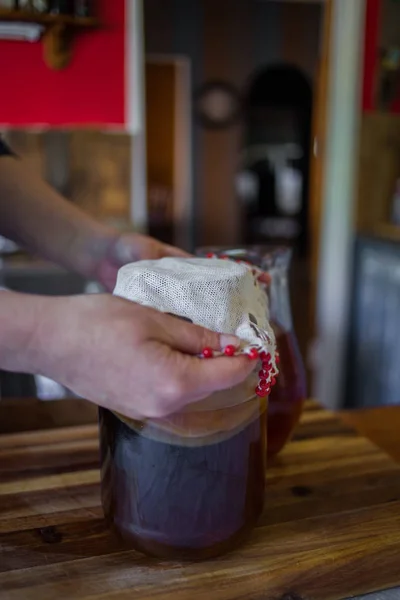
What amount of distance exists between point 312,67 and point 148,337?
5.19 m

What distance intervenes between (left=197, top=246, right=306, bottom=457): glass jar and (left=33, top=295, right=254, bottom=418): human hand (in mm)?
237

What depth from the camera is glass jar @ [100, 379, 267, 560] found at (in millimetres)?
500

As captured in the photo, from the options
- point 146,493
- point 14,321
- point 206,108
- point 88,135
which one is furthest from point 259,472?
point 206,108

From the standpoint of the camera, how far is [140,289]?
19.9 inches

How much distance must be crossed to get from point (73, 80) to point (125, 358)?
2.22 meters

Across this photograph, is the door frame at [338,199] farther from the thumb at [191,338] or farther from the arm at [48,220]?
the thumb at [191,338]

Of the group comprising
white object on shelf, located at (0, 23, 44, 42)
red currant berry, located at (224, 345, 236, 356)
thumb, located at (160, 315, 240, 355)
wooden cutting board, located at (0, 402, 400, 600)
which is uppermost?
white object on shelf, located at (0, 23, 44, 42)

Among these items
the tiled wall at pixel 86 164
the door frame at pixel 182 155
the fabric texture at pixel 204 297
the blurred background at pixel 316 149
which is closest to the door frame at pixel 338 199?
the blurred background at pixel 316 149

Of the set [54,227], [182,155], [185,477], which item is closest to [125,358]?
[185,477]

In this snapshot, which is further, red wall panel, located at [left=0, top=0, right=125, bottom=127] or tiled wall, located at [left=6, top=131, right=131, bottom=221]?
tiled wall, located at [left=6, top=131, right=131, bottom=221]

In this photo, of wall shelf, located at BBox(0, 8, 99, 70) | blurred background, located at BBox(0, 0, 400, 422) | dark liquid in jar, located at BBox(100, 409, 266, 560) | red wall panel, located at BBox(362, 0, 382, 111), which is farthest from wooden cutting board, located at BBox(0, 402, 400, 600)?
red wall panel, located at BBox(362, 0, 382, 111)

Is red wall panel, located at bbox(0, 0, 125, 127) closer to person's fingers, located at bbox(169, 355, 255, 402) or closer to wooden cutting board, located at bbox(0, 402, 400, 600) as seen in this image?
wooden cutting board, located at bbox(0, 402, 400, 600)

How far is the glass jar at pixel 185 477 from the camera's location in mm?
500

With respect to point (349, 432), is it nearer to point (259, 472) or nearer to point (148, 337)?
point (259, 472)
